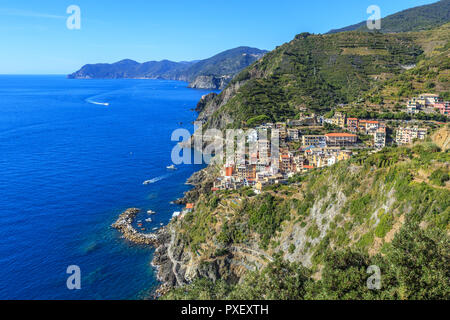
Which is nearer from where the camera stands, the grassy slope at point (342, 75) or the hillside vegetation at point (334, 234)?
the hillside vegetation at point (334, 234)

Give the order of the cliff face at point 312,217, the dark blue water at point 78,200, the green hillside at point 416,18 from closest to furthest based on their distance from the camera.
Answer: the cliff face at point 312,217 < the dark blue water at point 78,200 < the green hillside at point 416,18

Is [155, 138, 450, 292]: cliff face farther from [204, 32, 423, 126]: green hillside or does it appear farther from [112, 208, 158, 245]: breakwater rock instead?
[204, 32, 423, 126]: green hillside

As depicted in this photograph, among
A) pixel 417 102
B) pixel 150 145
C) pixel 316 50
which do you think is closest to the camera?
pixel 417 102

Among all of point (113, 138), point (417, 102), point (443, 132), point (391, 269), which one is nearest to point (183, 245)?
point (391, 269)

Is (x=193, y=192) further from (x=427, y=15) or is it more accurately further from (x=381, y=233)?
(x=427, y=15)

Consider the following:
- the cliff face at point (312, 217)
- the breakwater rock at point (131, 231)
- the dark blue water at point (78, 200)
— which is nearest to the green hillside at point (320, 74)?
the dark blue water at point (78, 200)

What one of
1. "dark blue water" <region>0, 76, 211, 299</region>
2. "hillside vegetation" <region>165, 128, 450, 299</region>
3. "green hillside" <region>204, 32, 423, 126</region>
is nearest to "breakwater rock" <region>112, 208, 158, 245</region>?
"dark blue water" <region>0, 76, 211, 299</region>

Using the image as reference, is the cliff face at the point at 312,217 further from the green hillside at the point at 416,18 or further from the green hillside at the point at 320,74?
the green hillside at the point at 416,18
